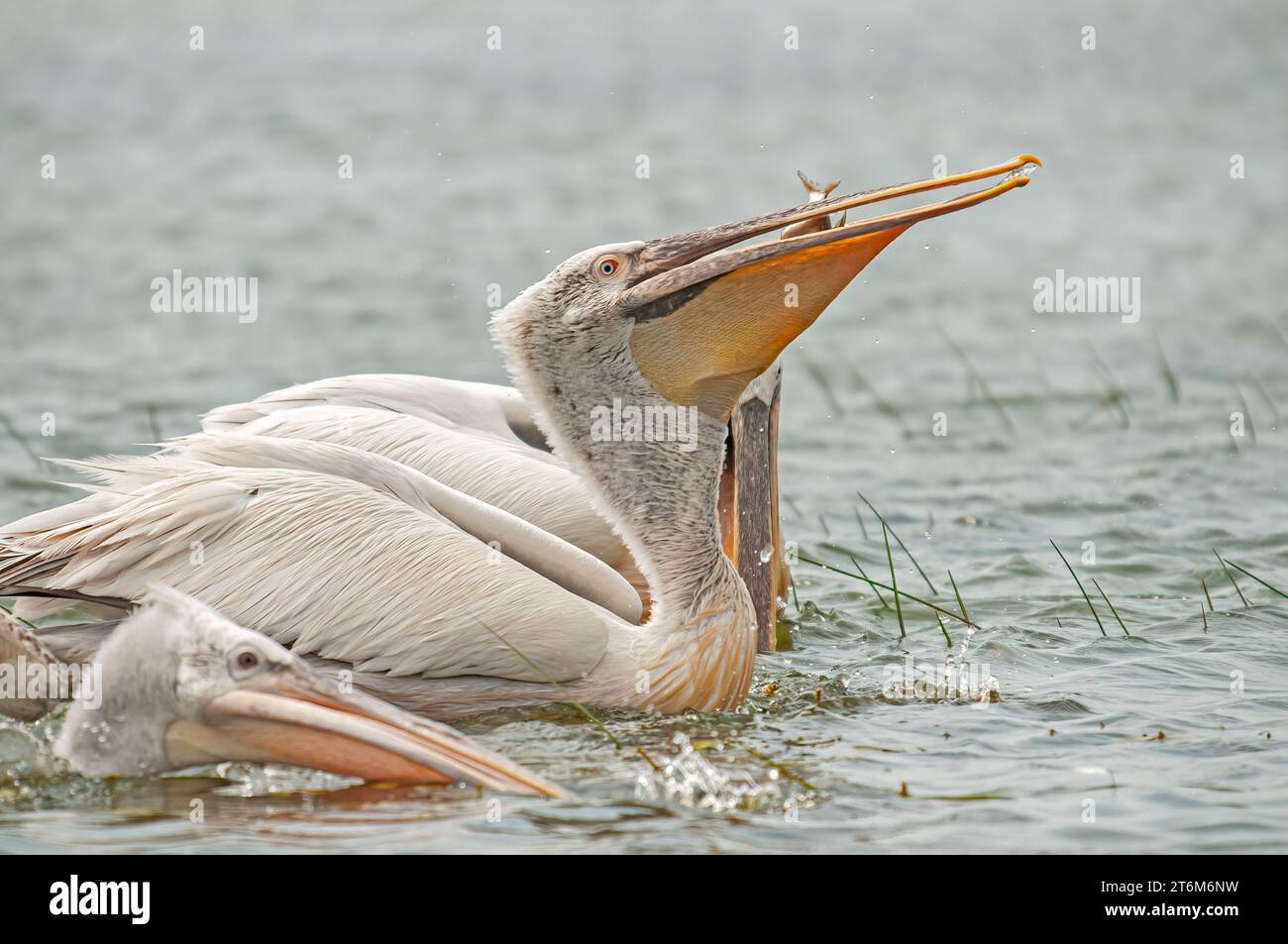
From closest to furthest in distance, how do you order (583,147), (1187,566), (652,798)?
(652,798), (1187,566), (583,147)

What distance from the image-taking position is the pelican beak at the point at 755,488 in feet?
16.9

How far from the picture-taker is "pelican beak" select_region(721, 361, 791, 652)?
515cm

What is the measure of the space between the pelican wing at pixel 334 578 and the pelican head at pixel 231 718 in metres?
0.47

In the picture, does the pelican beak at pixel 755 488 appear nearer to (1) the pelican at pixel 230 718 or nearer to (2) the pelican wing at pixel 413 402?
(2) the pelican wing at pixel 413 402

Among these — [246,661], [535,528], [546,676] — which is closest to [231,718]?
[246,661]

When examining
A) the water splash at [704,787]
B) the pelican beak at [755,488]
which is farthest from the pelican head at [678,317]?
the water splash at [704,787]

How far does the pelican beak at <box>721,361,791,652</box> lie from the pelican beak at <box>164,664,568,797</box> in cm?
138

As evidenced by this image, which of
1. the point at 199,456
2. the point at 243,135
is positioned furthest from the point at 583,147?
the point at 199,456

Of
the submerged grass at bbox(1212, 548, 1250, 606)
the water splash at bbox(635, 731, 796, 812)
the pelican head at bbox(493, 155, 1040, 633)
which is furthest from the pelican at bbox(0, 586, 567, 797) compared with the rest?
the submerged grass at bbox(1212, 548, 1250, 606)

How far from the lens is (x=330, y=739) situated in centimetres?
388

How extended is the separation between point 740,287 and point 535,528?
0.89m

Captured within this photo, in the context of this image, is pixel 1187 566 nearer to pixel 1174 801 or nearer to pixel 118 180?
pixel 1174 801
